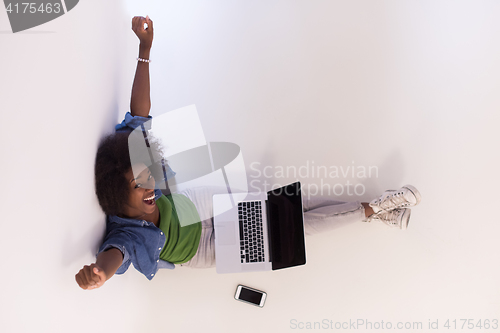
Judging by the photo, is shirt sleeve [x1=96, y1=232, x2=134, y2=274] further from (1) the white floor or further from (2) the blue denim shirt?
(1) the white floor

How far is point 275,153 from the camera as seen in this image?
5.73 ft

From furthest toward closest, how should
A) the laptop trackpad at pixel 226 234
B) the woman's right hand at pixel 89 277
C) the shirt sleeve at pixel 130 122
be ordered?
1. the laptop trackpad at pixel 226 234
2. the shirt sleeve at pixel 130 122
3. the woman's right hand at pixel 89 277

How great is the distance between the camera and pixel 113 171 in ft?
3.60

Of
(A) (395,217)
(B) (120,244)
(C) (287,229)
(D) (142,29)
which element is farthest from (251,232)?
(D) (142,29)

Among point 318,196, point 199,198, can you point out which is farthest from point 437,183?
point 199,198

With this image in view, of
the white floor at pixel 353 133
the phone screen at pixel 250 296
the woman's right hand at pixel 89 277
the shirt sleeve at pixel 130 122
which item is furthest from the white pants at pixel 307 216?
the woman's right hand at pixel 89 277

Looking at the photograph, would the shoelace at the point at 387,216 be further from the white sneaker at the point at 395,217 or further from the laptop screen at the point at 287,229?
the laptop screen at the point at 287,229

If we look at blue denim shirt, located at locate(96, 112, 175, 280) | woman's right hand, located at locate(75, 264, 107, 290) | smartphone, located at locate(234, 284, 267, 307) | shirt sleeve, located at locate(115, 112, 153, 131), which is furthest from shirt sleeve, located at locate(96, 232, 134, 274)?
smartphone, located at locate(234, 284, 267, 307)

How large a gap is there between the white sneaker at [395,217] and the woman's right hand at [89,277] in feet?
4.00

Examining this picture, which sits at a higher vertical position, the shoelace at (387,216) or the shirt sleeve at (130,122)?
the shirt sleeve at (130,122)

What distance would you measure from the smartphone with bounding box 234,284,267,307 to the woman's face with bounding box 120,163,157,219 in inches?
26.7

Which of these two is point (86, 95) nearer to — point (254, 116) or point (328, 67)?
point (254, 116)

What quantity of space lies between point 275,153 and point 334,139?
1.02 ft

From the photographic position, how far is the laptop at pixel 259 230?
57.9 inches
